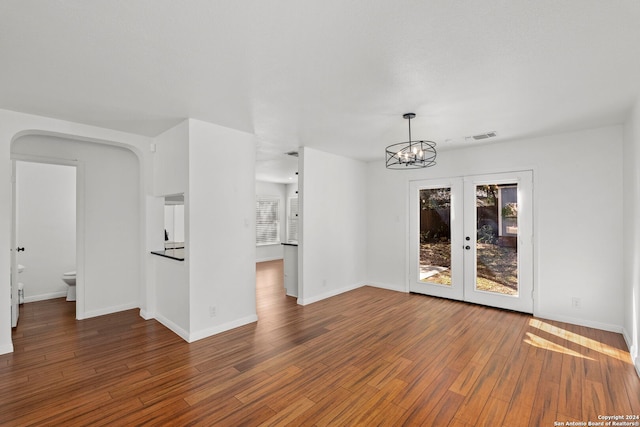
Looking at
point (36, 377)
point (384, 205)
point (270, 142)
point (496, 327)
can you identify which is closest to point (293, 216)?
A: point (384, 205)

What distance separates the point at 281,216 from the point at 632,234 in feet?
27.6

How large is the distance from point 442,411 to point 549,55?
2.69 metres

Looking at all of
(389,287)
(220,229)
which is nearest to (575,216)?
(389,287)

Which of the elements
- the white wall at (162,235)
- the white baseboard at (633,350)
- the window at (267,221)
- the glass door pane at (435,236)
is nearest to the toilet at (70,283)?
the white wall at (162,235)

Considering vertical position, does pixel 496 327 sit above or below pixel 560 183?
below

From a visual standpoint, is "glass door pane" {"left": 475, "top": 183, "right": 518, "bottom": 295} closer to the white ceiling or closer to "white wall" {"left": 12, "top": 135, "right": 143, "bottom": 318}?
the white ceiling

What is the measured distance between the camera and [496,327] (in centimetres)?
396

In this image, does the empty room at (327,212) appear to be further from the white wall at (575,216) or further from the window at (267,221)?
the window at (267,221)

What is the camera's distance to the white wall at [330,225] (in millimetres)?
5055

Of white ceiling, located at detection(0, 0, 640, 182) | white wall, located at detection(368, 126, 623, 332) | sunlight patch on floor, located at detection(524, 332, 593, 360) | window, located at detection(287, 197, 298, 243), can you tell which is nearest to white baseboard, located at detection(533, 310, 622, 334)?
white wall, located at detection(368, 126, 623, 332)

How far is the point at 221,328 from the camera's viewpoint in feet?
12.5

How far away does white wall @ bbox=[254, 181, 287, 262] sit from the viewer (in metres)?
9.57

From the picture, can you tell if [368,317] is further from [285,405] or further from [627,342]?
[627,342]

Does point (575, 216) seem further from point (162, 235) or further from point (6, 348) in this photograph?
point (6, 348)
